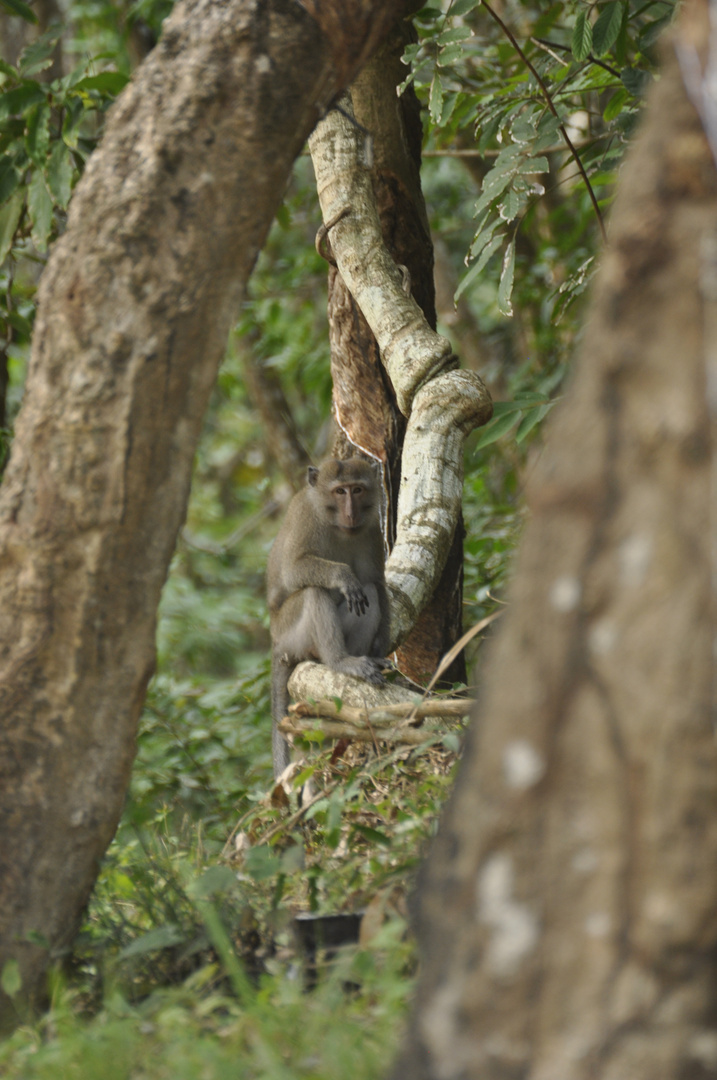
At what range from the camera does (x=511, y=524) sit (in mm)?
6492

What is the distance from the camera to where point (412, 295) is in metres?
4.99

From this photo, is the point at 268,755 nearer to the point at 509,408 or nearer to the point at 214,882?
the point at 509,408

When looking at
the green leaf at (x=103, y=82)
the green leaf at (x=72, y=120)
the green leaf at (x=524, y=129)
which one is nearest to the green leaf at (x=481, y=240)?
the green leaf at (x=524, y=129)

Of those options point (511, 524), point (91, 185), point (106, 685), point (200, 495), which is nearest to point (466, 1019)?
point (106, 685)

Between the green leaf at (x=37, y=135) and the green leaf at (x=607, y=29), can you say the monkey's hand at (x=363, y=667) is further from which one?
the green leaf at (x=607, y=29)

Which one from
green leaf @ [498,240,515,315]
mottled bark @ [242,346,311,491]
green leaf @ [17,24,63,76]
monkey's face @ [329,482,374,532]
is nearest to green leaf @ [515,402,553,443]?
green leaf @ [498,240,515,315]

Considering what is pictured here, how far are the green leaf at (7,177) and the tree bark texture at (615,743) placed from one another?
2967 mm

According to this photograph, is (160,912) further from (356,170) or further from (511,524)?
(511,524)

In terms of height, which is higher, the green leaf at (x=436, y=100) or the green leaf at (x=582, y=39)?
the green leaf at (x=582, y=39)

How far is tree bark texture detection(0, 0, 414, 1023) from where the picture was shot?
2.09 meters

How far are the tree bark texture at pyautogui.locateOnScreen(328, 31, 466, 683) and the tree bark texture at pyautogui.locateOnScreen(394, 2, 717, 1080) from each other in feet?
11.5

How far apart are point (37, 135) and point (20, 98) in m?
0.17

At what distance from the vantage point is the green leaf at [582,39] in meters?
3.49

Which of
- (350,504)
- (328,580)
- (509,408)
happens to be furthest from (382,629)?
(509,408)
